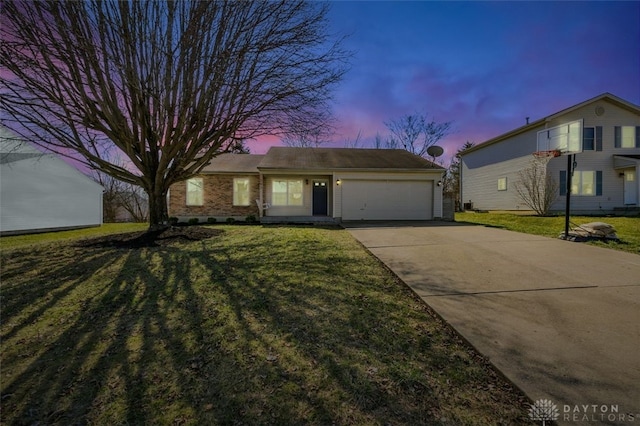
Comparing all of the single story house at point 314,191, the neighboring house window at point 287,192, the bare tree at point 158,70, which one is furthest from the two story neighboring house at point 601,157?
the bare tree at point 158,70

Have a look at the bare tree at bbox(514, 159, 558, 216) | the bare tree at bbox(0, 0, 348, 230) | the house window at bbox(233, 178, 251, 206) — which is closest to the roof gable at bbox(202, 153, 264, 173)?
the house window at bbox(233, 178, 251, 206)

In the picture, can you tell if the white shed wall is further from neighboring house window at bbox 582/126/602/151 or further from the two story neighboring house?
neighboring house window at bbox 582/126/602/151

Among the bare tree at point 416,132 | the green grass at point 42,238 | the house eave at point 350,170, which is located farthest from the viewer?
the bare tree at point 416,132

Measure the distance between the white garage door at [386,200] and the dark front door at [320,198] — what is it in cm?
139

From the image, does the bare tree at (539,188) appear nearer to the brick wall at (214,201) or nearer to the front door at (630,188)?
the front door at (630,188)

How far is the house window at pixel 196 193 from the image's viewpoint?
1505cm

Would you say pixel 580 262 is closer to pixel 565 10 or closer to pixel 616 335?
pixel 616 335

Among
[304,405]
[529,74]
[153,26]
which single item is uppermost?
[529,74]

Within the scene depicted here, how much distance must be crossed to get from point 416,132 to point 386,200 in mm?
18486

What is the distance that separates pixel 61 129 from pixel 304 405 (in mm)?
10406

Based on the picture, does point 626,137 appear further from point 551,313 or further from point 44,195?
point 44,195

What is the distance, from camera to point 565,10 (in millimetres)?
8578

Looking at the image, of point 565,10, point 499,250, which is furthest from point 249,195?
point 565,10

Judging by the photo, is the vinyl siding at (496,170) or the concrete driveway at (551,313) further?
the vinyl siding at (496,170)
